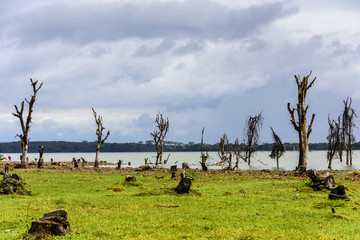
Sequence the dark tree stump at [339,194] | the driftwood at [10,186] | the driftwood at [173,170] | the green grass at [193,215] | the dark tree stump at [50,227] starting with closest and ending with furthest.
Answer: the dark tree stump at [50,227]
the green grass at [193,215]
the dark tree stump at [339,194]
the driftwood at [10,186]
the driftwood at [173,170]

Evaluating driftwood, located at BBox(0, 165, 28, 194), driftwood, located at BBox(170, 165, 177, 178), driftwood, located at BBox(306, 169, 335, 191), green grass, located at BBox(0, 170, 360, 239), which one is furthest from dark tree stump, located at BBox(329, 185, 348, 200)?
driftwood, located at BBox(170, 165, 177, 178)

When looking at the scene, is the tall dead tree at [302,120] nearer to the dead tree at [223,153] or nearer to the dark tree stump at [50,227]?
the dead tree at [223,153]

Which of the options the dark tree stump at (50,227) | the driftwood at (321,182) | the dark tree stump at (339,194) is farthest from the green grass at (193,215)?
the driftwood at (321,182)

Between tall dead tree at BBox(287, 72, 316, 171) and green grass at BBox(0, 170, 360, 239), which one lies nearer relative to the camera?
green grass at BBox(0, 170, 360, 239)

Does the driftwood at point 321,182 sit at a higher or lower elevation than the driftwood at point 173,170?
higher

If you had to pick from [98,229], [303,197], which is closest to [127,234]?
[98,229]

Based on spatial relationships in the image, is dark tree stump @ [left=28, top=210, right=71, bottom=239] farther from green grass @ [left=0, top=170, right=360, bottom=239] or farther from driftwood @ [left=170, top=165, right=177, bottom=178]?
driftwood @ [left=170, top=165, right=177, bottom=178]

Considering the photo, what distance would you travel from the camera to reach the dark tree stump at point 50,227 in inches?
403

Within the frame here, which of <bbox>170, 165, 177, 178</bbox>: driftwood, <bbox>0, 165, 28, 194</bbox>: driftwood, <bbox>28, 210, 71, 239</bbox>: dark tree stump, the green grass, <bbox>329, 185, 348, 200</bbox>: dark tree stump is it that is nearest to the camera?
<bbox>28, 210, 71, 239</bbox>: dark tree stump

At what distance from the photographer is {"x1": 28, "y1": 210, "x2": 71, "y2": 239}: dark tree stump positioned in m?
10.2

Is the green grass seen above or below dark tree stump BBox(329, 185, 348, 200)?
below

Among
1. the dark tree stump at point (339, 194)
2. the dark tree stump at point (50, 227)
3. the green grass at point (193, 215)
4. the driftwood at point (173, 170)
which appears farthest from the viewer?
the driftwood at point (173, 170)

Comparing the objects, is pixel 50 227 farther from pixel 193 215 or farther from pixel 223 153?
pixel 223 153

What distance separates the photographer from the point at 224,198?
1980cm
